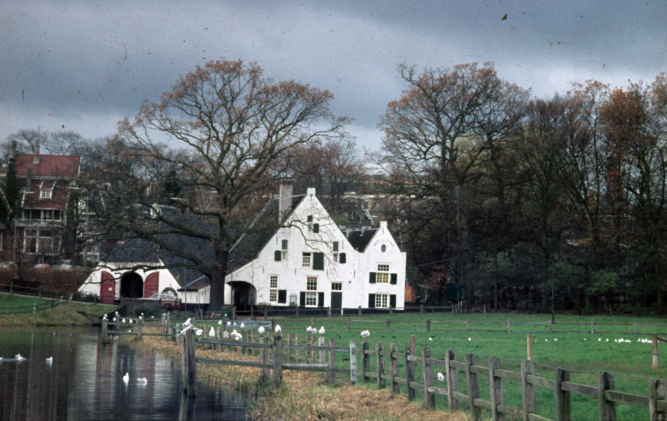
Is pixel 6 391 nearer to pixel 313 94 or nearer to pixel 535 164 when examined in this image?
pixel 313 94

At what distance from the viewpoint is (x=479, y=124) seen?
187ft

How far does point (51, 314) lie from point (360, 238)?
89.6ft

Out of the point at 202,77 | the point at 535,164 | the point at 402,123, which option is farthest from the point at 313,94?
the point at 535,164

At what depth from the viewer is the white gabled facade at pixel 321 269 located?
5856cm

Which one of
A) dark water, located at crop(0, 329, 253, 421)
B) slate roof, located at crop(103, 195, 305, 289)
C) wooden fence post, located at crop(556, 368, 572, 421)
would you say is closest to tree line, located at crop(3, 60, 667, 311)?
slate roof, located at crop(103, 195, 305, 289)

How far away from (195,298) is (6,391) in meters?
40.7

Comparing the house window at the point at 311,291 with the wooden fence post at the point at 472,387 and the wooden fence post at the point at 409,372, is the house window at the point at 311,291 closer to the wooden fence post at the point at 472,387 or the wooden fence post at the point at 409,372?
the wooden fence post at the point at 409,372

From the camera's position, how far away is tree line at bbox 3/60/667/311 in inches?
1789

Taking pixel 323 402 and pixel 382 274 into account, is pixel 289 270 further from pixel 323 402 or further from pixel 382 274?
pixel 323 402

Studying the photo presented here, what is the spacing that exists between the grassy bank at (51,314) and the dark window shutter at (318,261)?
53.7 ft

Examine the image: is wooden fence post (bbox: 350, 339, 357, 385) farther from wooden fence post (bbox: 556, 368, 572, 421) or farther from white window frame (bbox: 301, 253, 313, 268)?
white window frame (bbox: 301, 253, 313, 268)

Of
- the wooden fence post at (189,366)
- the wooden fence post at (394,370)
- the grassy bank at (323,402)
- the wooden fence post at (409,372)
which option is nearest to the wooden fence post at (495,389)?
the grassy bank at (323,402)

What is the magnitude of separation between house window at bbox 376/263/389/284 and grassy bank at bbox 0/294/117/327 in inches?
872

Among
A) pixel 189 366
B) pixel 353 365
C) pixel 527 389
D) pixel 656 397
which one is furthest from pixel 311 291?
pixel 656 397
